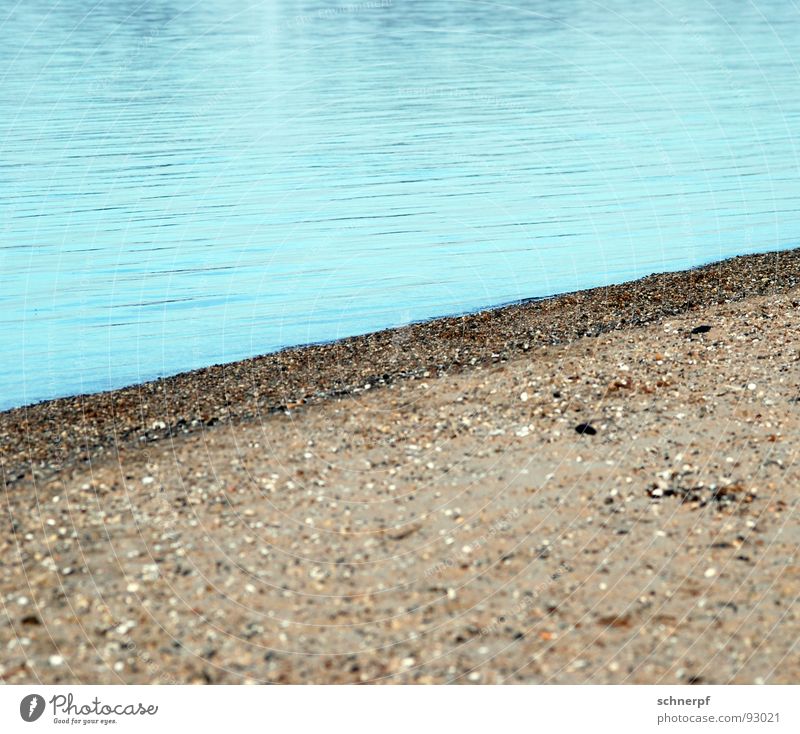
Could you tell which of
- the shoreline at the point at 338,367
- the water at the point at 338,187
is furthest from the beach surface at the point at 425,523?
the water at the point at 338,187

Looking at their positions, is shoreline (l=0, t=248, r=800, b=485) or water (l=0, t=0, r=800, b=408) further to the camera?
water (l=0, t=0, r=800, b=408)

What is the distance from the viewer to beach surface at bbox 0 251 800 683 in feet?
31.3

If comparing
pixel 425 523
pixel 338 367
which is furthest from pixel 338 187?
pixel 425 523

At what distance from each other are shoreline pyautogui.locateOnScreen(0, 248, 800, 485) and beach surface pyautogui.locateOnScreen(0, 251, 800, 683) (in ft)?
0.30

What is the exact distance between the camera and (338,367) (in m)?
18.4

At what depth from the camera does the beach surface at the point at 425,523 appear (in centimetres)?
953

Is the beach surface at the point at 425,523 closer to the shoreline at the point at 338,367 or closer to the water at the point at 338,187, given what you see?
the shoreline at the point at 338,367

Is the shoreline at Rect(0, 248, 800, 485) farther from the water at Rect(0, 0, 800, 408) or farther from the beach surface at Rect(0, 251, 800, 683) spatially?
the water at Rect(0, 0, 800, 408)

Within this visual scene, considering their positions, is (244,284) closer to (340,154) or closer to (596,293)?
(596,293)

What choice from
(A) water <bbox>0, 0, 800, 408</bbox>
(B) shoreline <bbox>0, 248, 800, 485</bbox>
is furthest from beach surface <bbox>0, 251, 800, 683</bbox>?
(A) water <bbox>0, 0, 800, 408</bbox>

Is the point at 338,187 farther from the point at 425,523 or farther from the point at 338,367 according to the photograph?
the point at 425,523

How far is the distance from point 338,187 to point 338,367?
17.7m

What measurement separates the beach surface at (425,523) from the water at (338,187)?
617 centimetres

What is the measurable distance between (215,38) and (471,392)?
76079mm
